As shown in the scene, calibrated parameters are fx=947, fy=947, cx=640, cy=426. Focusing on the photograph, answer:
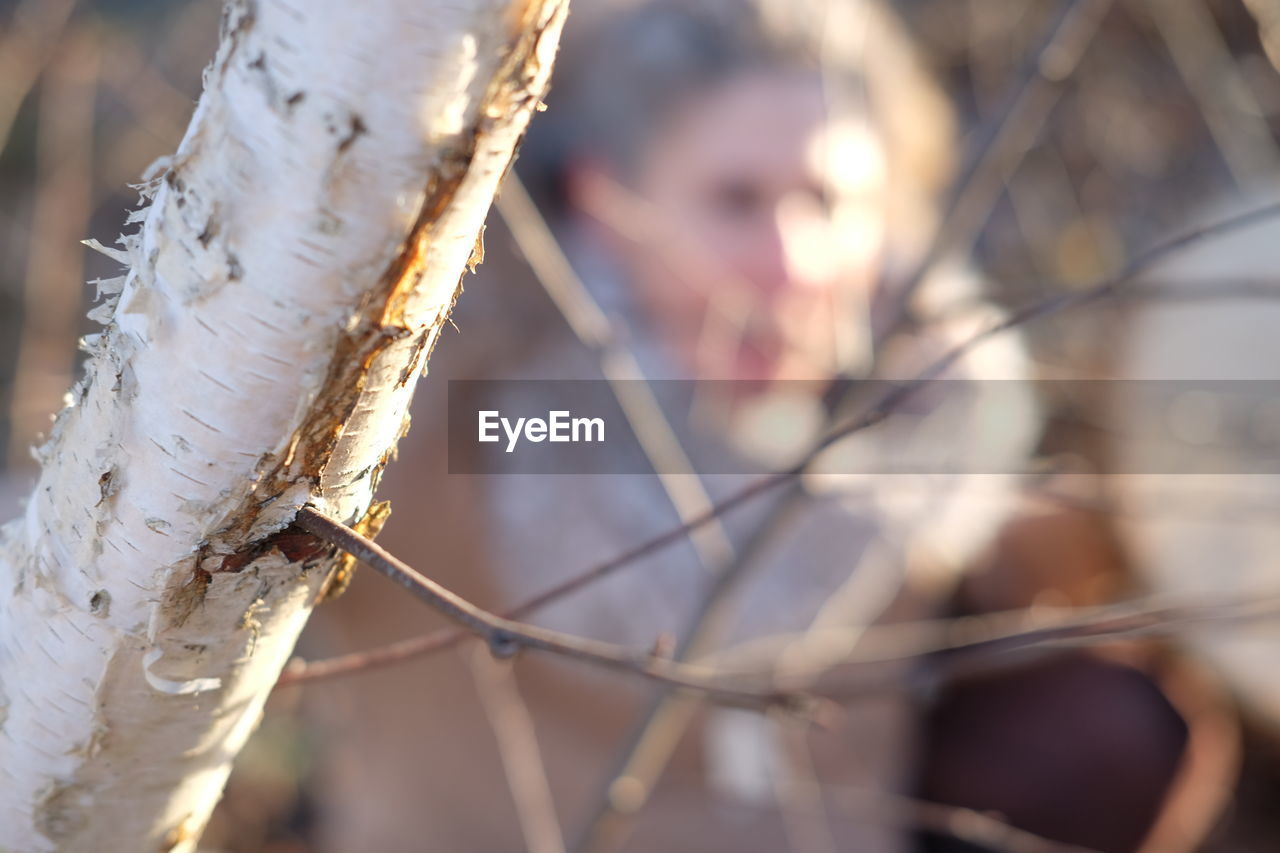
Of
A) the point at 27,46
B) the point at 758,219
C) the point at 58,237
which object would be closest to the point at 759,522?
the point at 758,219

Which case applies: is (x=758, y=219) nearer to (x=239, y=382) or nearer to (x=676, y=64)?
(x=676, y=64)

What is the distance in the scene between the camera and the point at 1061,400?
1.46 meters

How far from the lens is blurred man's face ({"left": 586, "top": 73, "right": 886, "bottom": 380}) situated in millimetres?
1118

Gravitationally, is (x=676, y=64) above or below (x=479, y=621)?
above

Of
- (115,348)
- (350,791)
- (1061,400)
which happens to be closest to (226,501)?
(115,348)

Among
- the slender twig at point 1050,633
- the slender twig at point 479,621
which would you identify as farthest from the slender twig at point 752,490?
the slender twig at point 1050,633

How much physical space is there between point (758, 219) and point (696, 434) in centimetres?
28

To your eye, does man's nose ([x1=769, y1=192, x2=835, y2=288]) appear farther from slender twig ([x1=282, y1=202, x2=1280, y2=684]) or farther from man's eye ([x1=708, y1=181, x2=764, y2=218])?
slender twig ([x1=282, y1=202, x2=1280, y2=684])

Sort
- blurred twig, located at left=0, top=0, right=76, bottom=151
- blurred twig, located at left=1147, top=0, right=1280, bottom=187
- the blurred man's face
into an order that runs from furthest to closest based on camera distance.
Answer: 1. blurred twig, located at left=1147, top=0, right=1280, bottom=187
2. blurred twig, located at left=0, top=0, right=76, bottom=151
3. the blurred man's face

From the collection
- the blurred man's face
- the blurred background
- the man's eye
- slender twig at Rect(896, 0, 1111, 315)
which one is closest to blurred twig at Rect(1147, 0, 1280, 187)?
the blurred background

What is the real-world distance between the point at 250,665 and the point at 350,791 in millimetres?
1162

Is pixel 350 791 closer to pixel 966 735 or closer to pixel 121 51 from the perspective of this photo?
pixel 966 735

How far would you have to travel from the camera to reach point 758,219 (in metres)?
1.14

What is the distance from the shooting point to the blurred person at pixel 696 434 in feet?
3.72
